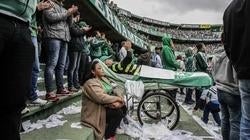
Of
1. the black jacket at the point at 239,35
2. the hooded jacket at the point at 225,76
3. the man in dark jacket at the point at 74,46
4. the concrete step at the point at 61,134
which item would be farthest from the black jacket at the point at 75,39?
the black jacket at the point at 239,35

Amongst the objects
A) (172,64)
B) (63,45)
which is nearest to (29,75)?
(63,45)

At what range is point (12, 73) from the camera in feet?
6.98

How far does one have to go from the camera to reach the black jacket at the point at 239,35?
10.3 ft

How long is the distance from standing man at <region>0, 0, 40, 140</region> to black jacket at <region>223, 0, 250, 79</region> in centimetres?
165

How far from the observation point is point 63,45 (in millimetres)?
6477

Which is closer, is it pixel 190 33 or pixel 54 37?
pixel 54 37

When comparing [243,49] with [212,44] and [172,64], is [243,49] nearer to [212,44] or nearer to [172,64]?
[172,64]

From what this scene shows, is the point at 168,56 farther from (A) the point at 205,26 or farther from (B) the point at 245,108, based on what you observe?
(A) the point at 205,26

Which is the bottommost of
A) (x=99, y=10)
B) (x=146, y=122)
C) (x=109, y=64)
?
(x=146, y=122)

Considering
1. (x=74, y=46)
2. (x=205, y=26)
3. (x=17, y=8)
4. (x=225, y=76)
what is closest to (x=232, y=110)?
(x=225, y=76)

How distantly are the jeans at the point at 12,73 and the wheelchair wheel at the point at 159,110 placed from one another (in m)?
5.46

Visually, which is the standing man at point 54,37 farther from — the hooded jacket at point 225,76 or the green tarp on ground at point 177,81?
the hooded jacket at point 225,76

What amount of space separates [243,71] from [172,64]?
637cm

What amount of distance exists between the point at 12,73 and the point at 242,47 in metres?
1.79
